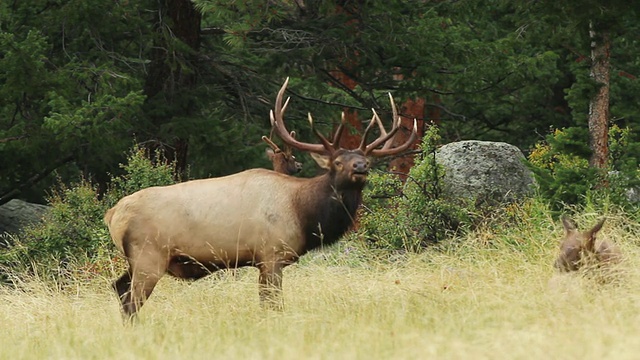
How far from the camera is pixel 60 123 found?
1452 centimetres

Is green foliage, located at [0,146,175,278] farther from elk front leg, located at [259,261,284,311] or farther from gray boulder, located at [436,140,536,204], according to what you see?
elk front leg, located at [259,261,284,311]

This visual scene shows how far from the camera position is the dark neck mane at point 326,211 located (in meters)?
9.70

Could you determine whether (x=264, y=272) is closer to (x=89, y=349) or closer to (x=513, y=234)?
(x=89, y=349)

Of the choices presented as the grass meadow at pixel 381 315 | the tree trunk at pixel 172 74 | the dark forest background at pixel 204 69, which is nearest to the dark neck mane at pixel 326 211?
the grass meadow at pixel 381 315

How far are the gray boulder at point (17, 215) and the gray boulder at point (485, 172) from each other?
6.73m

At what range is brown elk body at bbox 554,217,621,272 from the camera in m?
9.21

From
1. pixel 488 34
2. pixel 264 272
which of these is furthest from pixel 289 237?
pixel 488 34

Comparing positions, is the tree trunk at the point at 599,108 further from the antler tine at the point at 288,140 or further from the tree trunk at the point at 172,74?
the tree trunk at the point at 172,74

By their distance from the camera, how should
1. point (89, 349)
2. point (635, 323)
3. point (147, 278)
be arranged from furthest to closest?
point (147, 278) < point (89, 349) < point (635, 323)

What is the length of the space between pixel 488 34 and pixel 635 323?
557 inches

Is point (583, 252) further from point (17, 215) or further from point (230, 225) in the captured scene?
point (17, 215)

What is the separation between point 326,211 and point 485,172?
Result: 4.93 metres

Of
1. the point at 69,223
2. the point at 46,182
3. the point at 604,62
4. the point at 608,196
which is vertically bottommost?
the point at 46,182

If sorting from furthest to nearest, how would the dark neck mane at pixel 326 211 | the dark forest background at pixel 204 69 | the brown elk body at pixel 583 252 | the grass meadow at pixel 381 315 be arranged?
the dark forest background at pixel 204 69 < the dark neck mane at pixel 326 211 < the brown elk body at pixel 583 252 < the grass meadow at pixel 381 315
